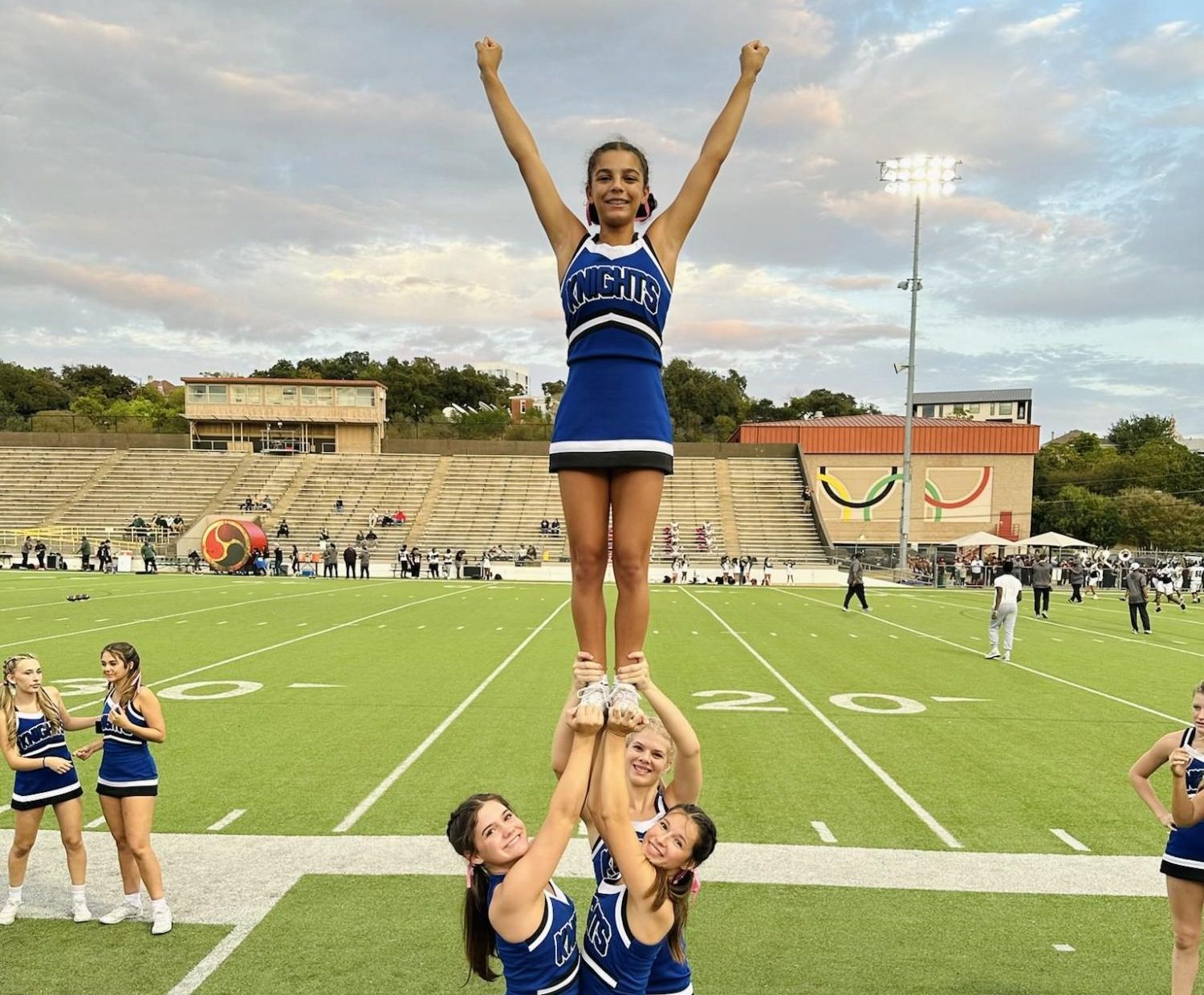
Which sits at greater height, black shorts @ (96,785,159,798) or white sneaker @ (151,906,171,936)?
black shorts @ (96,785,159,798)

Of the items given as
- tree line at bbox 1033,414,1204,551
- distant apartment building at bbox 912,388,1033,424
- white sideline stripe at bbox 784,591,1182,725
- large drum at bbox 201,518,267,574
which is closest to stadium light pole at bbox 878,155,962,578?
white sideline stripe at bbox 784,591,1182,725

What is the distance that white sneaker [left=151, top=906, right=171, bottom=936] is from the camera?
16.8 ft

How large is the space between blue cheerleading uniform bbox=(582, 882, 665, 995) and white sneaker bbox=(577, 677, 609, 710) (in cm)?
70

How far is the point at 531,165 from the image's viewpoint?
136 inches

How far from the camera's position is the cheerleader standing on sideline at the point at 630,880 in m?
2.65

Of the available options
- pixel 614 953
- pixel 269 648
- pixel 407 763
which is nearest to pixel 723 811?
pixel 407 763

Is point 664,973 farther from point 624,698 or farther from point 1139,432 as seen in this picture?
point 1139,432

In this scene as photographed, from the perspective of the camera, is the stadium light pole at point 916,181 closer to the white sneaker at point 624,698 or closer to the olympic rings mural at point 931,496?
the olympic rings mural at point 931,496

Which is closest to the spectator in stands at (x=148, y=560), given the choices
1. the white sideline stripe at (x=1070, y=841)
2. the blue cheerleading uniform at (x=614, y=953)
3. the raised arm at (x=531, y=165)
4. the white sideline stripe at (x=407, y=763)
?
the white sideline stripe at (x=407, y=763)

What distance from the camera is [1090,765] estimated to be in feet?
29.4

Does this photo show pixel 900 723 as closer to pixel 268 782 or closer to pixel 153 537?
pixel 268 782

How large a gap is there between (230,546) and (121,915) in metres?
36.5

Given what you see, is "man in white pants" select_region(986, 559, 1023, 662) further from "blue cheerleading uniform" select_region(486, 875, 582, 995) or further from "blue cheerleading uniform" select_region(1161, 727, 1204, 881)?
"blue cheerleading uniform" select_region(486, 875, 582, 995)

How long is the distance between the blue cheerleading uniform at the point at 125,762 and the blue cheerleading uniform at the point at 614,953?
3.72m
